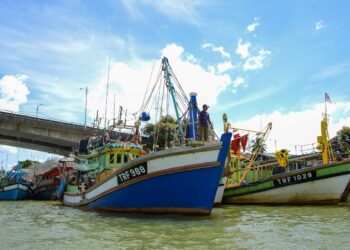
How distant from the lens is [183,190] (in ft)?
40.9

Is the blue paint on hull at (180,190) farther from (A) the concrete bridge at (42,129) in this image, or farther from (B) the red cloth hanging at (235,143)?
(A) the concrete bridge at (42,129)

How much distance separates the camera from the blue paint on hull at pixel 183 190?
1230 centimetres

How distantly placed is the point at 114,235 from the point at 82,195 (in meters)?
9.93

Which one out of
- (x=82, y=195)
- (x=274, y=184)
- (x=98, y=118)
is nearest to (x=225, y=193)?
(x=274, y=184)

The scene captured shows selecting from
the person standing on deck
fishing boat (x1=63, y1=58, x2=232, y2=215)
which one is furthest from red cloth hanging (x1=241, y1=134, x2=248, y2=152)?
fishing boat (x1=63, y1=58, x2=232, y2=215)

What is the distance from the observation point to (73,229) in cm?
1048

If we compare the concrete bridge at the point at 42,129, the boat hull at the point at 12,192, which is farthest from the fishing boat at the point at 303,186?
the concrete bridge at the point at 42,129

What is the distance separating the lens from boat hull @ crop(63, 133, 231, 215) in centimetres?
1225

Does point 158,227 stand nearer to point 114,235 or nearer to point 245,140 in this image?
point 114,235

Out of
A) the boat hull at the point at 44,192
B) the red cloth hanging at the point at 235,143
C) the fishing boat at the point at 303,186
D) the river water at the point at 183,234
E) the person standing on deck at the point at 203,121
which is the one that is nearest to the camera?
the river water at the point at 183,234

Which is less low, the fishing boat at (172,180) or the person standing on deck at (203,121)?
the person standing on deck at (203,121)

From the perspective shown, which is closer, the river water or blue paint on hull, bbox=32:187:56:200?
the river water

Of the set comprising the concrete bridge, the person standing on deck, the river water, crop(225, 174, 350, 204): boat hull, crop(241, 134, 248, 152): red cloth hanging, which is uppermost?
the concrete bridge

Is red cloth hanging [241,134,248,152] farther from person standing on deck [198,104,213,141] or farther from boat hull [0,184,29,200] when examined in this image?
boat hull [0,184,29,200]
